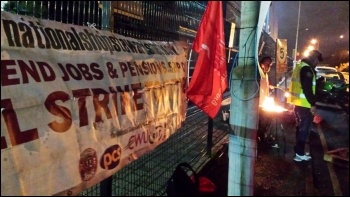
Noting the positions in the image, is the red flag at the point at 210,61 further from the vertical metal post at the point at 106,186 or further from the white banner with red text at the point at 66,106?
the vertical metal post at the point at 106,186

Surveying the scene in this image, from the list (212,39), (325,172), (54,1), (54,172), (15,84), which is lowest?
(325,172)

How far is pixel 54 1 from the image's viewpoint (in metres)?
2.86

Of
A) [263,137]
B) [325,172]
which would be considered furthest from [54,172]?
[263,137]

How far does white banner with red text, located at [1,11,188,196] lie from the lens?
2.03m

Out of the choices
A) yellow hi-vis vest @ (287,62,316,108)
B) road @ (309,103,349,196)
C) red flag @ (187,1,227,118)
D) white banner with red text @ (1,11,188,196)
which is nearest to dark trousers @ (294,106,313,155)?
yellow hi-vis vest @ (287,62,316,108)

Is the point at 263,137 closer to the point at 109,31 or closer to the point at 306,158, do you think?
the point at 306,158

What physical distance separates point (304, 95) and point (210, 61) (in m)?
3.60

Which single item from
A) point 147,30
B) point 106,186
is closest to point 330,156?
point 106,186

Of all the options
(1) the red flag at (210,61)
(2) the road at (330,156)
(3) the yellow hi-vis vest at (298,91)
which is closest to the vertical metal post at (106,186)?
(1) the red flag at (210,61)

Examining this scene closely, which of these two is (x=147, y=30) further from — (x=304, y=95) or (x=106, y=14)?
(x=304, y=95)

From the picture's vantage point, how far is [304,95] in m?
5.83

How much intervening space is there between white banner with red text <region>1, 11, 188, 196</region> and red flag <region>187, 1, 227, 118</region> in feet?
2.18

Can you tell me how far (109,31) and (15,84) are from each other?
1.41m

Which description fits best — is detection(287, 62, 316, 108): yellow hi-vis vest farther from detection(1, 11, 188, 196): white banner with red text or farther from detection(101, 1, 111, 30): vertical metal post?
detection(101, 1, 111, 30): vertical metal post
